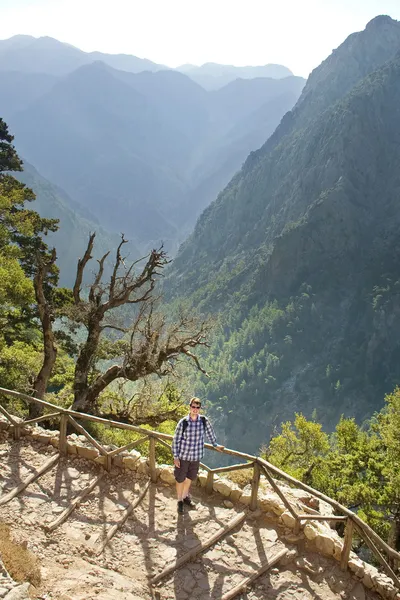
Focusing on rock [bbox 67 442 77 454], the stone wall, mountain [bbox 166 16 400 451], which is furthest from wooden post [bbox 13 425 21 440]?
mountain [bbox 166 16 400 451]

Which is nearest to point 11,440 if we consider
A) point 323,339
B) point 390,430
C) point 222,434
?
point 390,430

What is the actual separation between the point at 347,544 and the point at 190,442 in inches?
135

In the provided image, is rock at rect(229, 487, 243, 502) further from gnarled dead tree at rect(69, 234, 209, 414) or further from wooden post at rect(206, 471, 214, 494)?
gnarled dead tree at rect(69, 234, 209, 414)

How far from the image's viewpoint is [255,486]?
30.3 feet

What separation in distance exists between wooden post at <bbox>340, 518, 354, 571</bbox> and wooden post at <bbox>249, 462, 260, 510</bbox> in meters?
1.95

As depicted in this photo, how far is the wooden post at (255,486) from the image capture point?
9141mm

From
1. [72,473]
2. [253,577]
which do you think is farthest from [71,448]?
[253,577]

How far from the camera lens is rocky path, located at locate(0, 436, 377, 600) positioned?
7.29m

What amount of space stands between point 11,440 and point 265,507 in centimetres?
701

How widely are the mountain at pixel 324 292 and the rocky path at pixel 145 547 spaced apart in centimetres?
13052

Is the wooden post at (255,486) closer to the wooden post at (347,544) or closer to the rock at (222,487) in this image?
the rock at (222,487)

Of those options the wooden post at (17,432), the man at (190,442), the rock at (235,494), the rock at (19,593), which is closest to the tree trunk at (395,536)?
the rock at (235,494)

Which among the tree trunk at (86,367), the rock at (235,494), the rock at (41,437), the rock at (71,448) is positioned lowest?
the rock at (235,494)

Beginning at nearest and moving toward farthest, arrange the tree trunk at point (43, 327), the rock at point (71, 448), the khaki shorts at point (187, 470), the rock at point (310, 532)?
1. the rock at point (310, 532)
2. the khaki shorts at point (187, 470)
3. the rock at point (71, 448)
4. the tree trunk at point (43, 327)
